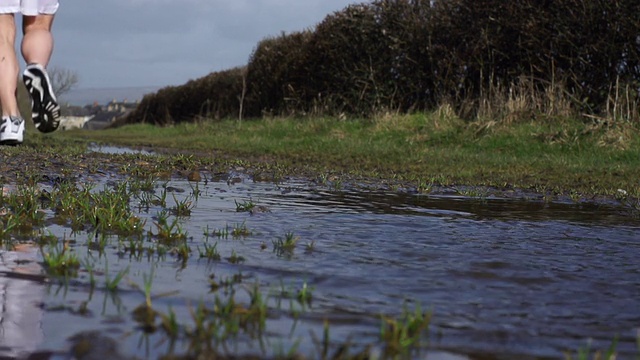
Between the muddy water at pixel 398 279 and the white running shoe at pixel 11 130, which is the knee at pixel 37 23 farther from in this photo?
the muddy water at pixel 398 279

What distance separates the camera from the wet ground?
6.28ft

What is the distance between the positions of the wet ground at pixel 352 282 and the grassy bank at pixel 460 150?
124 inches

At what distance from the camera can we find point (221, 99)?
77.7 feet

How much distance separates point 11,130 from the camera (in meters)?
5.36

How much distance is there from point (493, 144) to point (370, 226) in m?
7.34

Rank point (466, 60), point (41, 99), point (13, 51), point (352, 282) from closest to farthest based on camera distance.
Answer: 1. point (352, 282)
2. point (41, 99)
3. point (13, 51)
4. point (466, 60)

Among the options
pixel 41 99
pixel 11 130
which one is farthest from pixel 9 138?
pixel 41 99

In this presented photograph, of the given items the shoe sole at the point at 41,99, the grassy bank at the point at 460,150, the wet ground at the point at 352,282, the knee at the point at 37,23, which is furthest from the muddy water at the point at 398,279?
the grassy bank at the point at 460,150

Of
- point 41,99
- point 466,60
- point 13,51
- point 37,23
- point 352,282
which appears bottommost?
point 352,282

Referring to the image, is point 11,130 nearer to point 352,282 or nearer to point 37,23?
point 37,23

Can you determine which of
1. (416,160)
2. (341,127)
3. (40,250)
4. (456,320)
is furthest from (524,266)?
(341,127)

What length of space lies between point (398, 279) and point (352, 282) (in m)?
0.19

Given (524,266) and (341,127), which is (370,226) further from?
(341,127)

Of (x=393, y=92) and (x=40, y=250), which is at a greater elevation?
(x=393, y=92)
